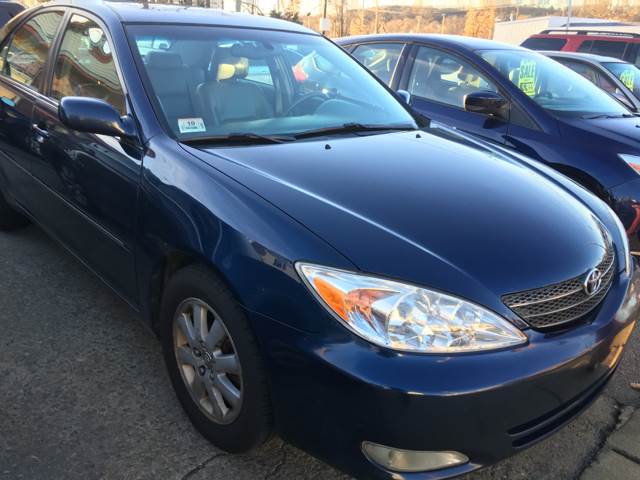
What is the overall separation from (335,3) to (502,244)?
38.5 metres

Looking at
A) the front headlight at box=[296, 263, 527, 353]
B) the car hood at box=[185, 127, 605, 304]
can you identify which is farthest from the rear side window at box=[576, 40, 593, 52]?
the front headlight at box=[296, 263, 527, 353]

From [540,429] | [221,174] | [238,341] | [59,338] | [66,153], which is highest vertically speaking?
[221,174]

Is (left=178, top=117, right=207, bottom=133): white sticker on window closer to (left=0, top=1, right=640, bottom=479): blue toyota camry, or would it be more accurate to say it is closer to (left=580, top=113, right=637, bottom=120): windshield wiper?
(left=0, top=1, right=640, bottom=479): blue toyota camry

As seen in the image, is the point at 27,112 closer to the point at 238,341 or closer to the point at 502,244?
the point at 238,341

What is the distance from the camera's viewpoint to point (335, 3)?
122ft

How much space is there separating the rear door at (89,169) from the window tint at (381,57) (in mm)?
2747

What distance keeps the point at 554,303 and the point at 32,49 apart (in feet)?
10.8

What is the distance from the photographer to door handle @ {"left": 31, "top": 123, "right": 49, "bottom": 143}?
304 cm

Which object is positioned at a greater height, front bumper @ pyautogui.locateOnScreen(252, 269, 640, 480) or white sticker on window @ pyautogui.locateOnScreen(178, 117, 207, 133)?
white sticker on window @ pyautogui.locateOnScreen(178, 117, 207, 133)

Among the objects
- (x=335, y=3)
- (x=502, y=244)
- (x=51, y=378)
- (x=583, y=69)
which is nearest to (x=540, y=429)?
(x=502, y=244)

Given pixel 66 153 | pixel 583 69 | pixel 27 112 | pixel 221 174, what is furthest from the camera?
pixel 583 69

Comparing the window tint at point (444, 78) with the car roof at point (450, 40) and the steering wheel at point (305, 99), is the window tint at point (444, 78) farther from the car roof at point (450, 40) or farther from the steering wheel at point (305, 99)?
the steering wheel at point (305, 99)

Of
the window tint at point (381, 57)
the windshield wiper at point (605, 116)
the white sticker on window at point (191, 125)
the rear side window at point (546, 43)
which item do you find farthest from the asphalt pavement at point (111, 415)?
the rear side window at point (546, 43)

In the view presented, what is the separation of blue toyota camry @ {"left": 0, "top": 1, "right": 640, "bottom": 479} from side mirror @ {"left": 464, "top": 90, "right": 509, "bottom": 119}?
127 centimetres
